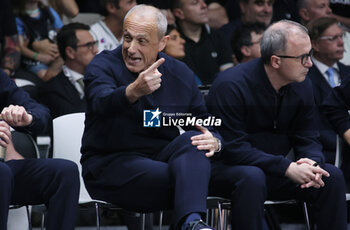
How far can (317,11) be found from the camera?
3627 millimetres

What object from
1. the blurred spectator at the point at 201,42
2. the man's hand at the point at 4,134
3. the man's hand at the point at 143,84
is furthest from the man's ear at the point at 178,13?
the man's hand at the point at 4,134

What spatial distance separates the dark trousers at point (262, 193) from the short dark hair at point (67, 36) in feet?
3.78

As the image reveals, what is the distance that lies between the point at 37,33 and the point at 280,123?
57.6 inches

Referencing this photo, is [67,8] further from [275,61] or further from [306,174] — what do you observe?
[306,174]

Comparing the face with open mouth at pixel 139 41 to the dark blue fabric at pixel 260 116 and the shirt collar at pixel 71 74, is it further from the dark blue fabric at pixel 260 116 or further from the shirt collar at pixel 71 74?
the shirt collar at pixel 71 74

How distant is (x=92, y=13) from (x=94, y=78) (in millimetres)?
924

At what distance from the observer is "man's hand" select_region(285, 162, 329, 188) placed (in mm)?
2984

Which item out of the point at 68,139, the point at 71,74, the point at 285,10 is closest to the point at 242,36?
the point at 285,10

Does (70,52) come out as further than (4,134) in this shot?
Yes

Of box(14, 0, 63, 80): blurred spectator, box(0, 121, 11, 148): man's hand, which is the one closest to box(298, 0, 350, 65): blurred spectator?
box(14, 0, 63, 80): blurred spectator

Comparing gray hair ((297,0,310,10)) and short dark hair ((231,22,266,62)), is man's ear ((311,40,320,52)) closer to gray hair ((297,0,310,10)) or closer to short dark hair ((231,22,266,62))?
gray hair ((297,0,310,10))

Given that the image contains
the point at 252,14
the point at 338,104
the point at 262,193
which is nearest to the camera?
the point at 262,193

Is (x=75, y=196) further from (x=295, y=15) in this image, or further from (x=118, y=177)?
(x=295, y=15)

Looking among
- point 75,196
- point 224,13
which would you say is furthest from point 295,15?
point 75,196
